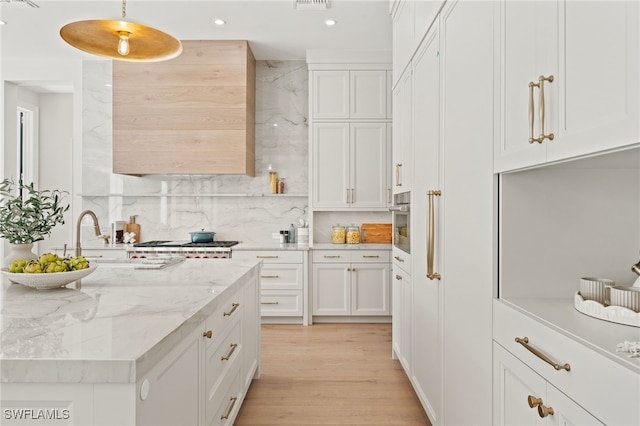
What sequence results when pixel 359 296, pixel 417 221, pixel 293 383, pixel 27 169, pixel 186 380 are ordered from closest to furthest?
pixel 186 380 < pixel 417 221 < pixel 293 383 < pixel 359 296 < pixel 27 169

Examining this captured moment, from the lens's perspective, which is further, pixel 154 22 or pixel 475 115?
pixel 154 22

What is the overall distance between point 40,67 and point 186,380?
5149 mm

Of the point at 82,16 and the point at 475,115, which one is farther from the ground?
the point at 82,16

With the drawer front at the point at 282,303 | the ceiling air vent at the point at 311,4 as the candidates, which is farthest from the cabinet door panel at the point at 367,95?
the drawer front at the point at 282,303

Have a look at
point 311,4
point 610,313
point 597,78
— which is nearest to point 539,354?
point 610,313

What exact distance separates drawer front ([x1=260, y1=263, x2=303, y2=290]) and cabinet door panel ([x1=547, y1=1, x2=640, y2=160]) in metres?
3.58

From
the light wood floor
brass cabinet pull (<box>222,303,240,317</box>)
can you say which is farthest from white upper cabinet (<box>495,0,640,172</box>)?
the light wood floor

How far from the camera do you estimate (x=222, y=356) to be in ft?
6.52

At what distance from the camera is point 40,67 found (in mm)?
5078

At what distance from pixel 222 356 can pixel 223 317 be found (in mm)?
192

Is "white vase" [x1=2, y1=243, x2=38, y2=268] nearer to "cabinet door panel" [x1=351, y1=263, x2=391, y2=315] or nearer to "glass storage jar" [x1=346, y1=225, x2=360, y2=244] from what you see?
"cabinet door panel" [x1=351, y1=263, x2=391, y2=315]

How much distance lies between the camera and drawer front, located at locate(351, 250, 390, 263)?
4.58m

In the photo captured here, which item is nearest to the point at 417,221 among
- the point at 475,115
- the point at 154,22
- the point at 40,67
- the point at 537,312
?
the point at 475,115

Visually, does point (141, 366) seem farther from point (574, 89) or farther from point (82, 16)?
point (82, 16)
